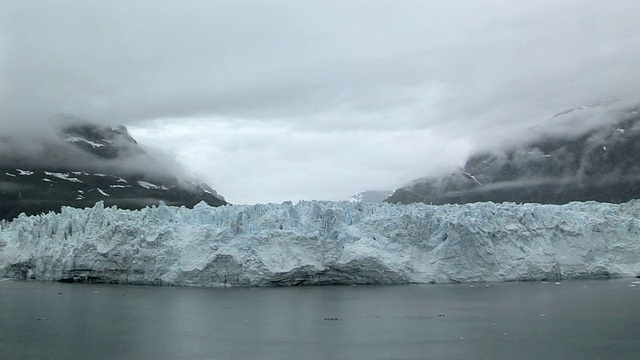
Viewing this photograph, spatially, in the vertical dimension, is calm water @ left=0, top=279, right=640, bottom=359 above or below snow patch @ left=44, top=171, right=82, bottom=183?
below

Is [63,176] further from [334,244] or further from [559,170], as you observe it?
[334,244]

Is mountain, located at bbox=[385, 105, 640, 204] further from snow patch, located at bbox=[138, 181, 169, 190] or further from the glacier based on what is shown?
snow patch, located at bbox=[138, 181, 169, 190]

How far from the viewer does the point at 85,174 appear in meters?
57.8

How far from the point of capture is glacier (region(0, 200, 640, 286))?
65.9ft

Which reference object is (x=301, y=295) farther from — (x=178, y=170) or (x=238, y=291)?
(x=178, y=170)

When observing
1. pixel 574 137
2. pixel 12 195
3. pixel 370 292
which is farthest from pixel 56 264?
pixel 574 137

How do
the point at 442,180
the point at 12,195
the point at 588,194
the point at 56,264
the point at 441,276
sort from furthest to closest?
the point at 442,180
the point at 12,195
the point at 588,194
the point at 56,264
the point at 441,276

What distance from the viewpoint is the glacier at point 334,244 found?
65.9 feet

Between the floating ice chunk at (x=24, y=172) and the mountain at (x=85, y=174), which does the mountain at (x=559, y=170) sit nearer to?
the mountain at (x=85, y=174)

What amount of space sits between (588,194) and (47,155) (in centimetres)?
4608

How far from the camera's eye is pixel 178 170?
65438 mm

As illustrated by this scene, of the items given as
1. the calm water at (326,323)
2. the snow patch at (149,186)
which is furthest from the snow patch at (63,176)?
the calm water at (326,323)

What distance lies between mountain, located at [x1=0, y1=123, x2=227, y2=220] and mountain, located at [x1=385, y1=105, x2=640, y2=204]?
2316 centimetres

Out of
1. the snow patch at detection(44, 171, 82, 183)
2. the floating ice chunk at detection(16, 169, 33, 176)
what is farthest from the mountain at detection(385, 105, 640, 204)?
the floating ice chunk at detection(16, 169, 33, 176)
